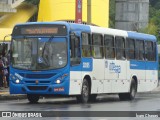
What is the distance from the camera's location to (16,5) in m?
58.7

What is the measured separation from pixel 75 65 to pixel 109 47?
3299mm

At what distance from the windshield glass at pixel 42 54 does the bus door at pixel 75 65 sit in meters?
0.34

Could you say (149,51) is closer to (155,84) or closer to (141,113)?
(155,84)

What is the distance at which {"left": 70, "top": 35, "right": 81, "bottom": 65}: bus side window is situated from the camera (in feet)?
81.0

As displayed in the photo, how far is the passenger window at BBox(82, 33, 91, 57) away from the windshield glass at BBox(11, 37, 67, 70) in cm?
122

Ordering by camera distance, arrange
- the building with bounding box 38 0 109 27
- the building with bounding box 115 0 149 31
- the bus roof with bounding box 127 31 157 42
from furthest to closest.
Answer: the building with bounding box 115 0 149 31
the building with bounding box 38 0 109 27
the bus roof with bounding box 127 31 157 42

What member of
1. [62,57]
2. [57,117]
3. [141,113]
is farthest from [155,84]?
[57,117]

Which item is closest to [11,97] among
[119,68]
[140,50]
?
[119,68]

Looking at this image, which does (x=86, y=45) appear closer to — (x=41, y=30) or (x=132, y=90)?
(x=41, y=30)

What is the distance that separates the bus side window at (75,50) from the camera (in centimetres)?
2469

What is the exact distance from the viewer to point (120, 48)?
28953 millimetres

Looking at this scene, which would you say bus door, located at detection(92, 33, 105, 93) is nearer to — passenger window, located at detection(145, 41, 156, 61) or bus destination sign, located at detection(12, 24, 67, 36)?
bus destination sign, located at detection(12, 24, 67, 36)

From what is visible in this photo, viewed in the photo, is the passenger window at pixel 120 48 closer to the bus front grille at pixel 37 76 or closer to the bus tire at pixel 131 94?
the bus tire at pixel 131 94

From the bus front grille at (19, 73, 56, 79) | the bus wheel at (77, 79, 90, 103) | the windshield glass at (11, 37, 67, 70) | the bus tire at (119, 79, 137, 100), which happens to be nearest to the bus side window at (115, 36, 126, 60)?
the bus tire at (119, 79, 137, 100)
